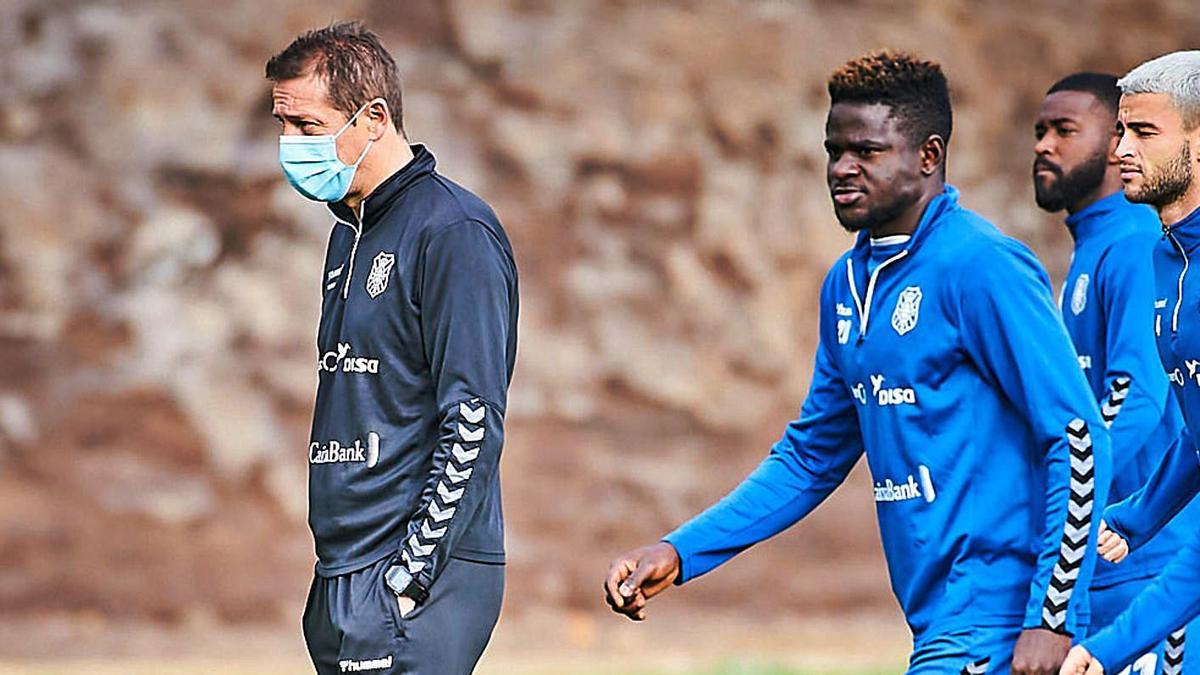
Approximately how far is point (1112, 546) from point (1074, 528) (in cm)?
54

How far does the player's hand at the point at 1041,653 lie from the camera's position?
353 centimetres

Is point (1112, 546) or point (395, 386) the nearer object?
point (395, 386)

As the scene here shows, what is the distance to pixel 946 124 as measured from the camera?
4.06m

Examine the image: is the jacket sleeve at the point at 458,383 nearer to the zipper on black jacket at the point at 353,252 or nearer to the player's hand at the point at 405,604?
the player's hand at the point at 405,604

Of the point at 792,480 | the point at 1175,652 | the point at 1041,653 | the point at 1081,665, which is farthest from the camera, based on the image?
the point at 1175,652

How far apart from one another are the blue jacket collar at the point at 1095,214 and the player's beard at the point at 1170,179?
136cm

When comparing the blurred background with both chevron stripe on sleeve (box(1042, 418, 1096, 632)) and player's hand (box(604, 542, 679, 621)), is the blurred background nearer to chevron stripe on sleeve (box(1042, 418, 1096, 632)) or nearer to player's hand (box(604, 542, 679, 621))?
player's hand (box(604, 542, 679, 621))

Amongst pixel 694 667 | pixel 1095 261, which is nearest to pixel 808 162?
pixel 694 667

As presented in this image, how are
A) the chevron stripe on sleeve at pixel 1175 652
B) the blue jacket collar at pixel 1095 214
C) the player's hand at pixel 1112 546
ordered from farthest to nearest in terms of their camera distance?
the blue jacket collar at pixel 1095 214
the chevron stripe on sleeve at pixel 1175 652
the player's hand at pixel 1112 546

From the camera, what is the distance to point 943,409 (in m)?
3.79

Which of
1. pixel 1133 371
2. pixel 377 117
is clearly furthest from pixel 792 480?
pixel 377 117

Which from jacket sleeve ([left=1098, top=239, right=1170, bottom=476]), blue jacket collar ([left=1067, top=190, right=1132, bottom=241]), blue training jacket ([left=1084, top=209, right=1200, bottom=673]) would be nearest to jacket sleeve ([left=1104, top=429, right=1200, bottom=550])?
blue training jacket ([left=1084, top=209, right=1200, bottom=673])

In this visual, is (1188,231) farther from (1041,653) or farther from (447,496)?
(447,496)

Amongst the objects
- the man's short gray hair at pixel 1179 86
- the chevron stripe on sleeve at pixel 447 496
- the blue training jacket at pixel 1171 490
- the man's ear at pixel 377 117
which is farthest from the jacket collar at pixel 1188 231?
the man's ear at pixel 377 117
